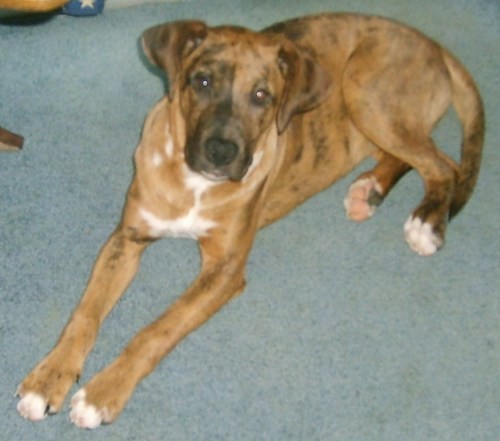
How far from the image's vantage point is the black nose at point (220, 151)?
313 cm

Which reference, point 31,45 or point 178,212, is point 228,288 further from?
point 31,45

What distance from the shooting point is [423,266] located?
3936 millimetres

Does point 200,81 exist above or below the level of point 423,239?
above

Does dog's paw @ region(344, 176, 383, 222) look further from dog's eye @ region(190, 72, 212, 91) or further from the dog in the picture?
dog's eye @ region(190, 72, 212, 91)

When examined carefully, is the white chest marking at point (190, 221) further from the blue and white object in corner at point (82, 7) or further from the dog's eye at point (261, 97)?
the blue and white object in corner at point (82, 7)

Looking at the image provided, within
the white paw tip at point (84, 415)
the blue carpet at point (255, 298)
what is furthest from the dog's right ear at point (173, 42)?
the white paw tip at point (84, 415)

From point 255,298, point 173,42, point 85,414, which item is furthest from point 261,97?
point 85,414

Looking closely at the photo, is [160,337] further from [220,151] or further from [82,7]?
[82,7]

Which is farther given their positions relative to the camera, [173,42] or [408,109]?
[408,109]

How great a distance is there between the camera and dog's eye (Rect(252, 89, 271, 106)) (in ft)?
10.5

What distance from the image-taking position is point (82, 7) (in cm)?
471

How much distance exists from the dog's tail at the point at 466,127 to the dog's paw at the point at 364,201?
39 centimetres

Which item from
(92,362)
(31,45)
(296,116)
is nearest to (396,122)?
(296,116)

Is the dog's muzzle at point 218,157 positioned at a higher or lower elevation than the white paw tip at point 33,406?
higher
